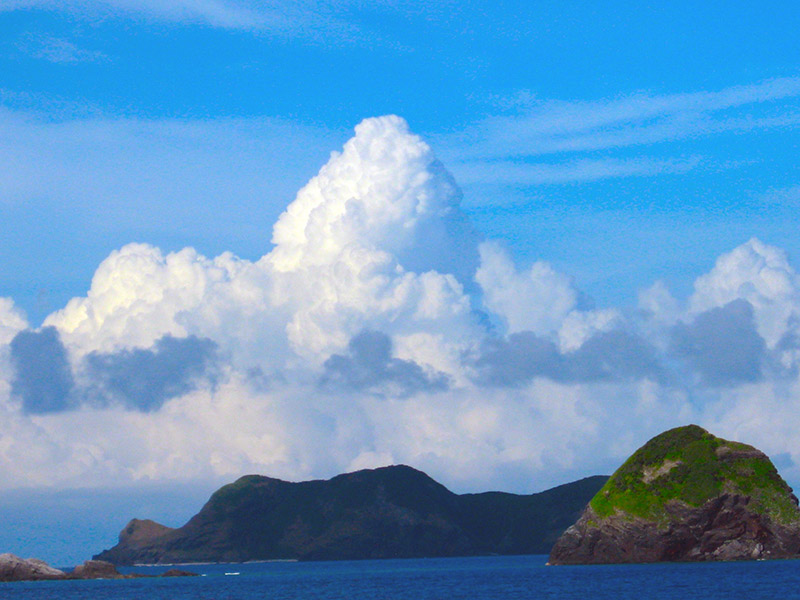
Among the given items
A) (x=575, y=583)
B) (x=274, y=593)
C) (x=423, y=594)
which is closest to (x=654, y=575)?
(x=575, y=583)

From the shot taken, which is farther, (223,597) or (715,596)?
(223,597)

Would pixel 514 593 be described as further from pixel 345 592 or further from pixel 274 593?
pixel 274 593

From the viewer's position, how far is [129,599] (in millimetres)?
191125

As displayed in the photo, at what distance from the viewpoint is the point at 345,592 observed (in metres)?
191

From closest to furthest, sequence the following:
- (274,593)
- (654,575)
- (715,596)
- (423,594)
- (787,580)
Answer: (715,596) → (787,580) → (423,594) → (654,575) → (274,593)

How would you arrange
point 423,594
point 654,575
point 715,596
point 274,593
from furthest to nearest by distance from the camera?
point 274,593
point 654,575
point 423,594
point 715,596

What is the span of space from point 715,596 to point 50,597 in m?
116

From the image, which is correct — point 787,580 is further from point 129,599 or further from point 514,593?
point 129,599

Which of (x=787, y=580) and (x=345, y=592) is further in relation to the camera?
(x=345, y=592)

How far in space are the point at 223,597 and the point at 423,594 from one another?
116 ft

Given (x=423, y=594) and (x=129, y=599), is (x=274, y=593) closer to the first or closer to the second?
(x=129, y=599)

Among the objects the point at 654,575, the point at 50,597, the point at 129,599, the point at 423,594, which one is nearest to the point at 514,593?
the point at 423,594


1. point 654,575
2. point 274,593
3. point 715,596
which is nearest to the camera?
point 715,596

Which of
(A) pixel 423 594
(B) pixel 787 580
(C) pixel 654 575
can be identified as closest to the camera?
(B) pixel 787 580
